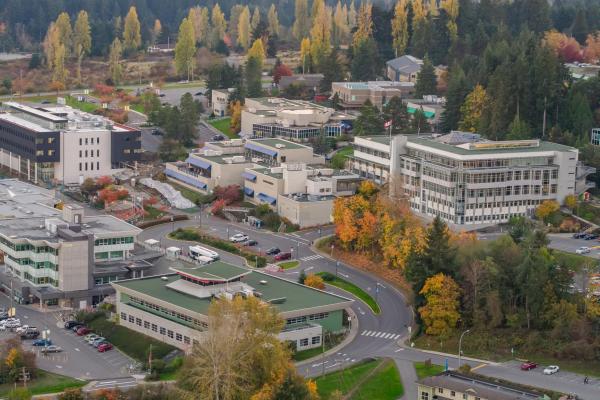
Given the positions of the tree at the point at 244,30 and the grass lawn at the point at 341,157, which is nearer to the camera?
the grass lawn at the point at 341,157

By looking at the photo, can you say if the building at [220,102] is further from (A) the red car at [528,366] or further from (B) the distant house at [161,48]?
(A) the red car at [528,366]

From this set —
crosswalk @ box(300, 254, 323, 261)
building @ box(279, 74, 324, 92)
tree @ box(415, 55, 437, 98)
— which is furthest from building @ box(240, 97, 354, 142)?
crosswalk @ box(300, 254, 323, 261)

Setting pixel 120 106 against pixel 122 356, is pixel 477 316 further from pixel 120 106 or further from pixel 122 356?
pixel 120 106

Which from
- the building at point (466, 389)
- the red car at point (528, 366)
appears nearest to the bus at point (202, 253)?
the red car at point (528, 366)

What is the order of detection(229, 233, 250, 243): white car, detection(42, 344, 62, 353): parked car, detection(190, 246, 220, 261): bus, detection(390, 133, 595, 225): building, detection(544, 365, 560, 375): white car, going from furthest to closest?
detection(229, 233, 250, 243): white car, detection(390, 133, 595, 225): building, detection(190, 246, 220, 261): bus, detection(42, 344, 62, 353): parked car, detection(544, 365, 560, 375): white car

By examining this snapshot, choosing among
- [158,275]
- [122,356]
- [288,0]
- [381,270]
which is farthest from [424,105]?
[288,0]

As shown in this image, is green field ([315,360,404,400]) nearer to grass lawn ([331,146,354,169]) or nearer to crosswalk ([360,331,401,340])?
crosswalk ([360,331,401,340])

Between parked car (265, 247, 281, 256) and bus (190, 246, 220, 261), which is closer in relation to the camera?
bus (190, 246, 220, 261)
